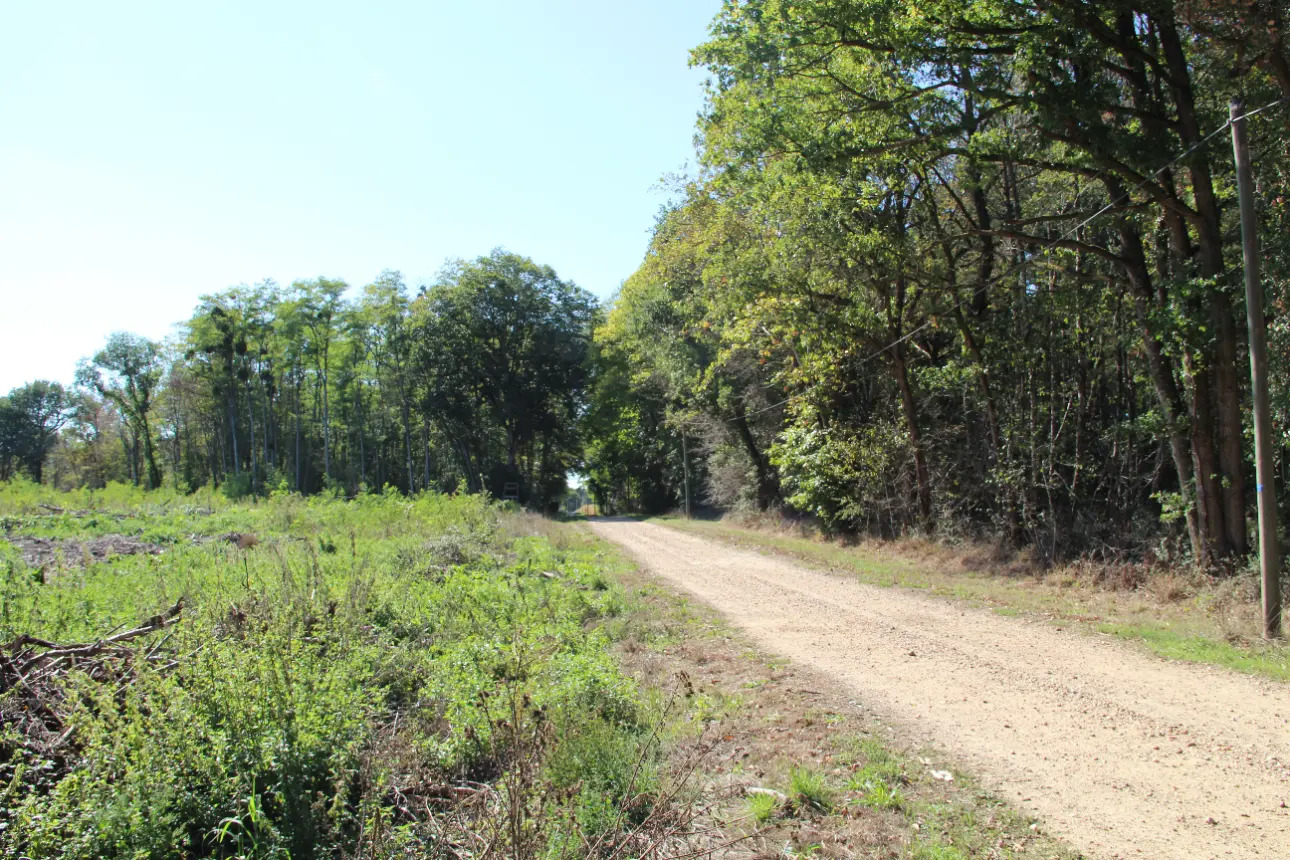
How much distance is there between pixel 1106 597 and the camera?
10.9 meters

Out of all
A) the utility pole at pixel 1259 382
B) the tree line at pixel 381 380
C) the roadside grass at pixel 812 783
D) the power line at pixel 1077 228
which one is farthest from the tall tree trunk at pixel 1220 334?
the tree line at pixel 381 380

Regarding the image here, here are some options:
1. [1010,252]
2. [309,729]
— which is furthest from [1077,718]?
[1010,252]

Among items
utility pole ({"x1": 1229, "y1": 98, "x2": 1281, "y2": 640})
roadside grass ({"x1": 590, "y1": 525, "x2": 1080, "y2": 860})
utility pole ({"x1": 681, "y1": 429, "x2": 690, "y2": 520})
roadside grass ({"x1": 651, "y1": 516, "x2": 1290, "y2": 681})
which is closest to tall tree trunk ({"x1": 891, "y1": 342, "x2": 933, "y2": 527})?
roadside grass ({"x1": 651, "y1": 516, "x2": 1290, "y2": 681})

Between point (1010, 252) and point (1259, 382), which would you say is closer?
point (1259, 382)

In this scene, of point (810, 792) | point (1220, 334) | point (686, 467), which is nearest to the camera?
point (810, 792)

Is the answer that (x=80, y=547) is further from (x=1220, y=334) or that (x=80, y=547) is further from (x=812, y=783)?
(x=1220, y=334)

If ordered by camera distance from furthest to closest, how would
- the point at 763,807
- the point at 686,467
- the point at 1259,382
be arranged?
the point at 686,467, the point at 1259,382, the point at 763,807

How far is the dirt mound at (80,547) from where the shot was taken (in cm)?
1227

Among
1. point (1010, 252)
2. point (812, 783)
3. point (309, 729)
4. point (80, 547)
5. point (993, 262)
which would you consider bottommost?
point (812, 783)

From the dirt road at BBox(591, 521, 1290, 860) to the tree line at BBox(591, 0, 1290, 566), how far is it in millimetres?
4476

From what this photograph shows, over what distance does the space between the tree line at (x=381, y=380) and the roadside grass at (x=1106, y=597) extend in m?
32.3

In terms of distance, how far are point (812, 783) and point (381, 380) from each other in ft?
Result: 190

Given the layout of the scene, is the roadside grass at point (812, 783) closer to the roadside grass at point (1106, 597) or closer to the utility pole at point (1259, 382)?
the roadside grass at point (1106, 597)

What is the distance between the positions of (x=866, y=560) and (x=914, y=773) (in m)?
12.3
